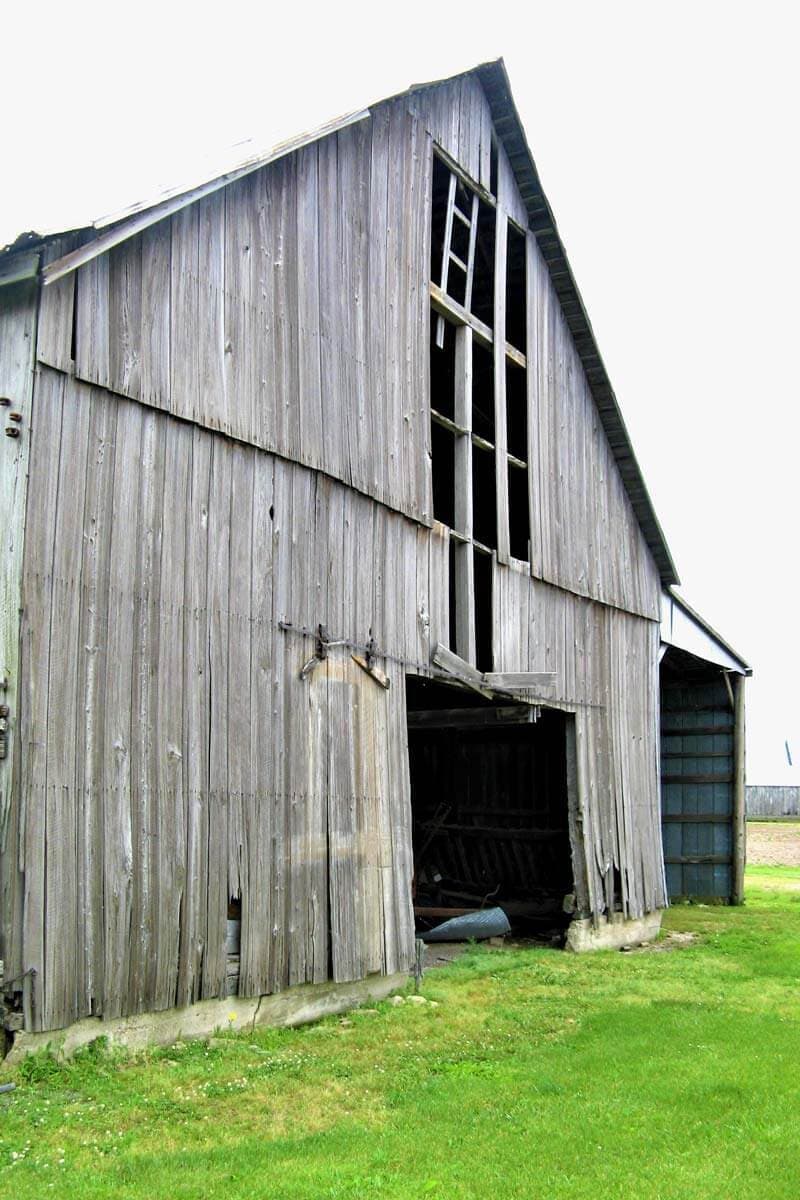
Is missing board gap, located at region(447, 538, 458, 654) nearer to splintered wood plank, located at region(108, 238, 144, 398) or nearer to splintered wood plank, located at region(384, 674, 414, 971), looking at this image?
splintered wood plank, located at region(384, 674, 414, 971)

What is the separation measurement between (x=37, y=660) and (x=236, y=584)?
223cm

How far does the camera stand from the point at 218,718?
921 centimetres

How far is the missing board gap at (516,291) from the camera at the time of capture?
15000 mm

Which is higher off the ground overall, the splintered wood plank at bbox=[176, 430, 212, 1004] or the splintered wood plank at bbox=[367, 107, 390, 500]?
the splintered wood plank at bbox=[367, 107, 390, 500]

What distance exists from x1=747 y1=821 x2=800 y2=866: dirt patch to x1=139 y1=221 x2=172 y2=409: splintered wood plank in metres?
28.7

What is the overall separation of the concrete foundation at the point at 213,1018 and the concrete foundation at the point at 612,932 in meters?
4.54

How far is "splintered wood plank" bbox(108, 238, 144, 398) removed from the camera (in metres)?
8.58

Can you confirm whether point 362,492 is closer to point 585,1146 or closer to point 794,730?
point 585,1146

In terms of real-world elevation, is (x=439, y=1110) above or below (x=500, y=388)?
below

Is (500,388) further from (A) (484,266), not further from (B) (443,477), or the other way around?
(B) (443,477)

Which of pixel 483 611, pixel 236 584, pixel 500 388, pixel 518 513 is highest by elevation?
pixel 500 388

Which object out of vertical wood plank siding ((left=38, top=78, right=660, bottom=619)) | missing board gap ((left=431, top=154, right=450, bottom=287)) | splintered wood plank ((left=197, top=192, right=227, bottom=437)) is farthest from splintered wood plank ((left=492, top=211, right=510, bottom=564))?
splintered wood plank ((left=197, top=192, right=227, bottom=437))

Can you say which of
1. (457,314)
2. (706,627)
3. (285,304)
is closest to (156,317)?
(285,304)

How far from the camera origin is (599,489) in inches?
647
